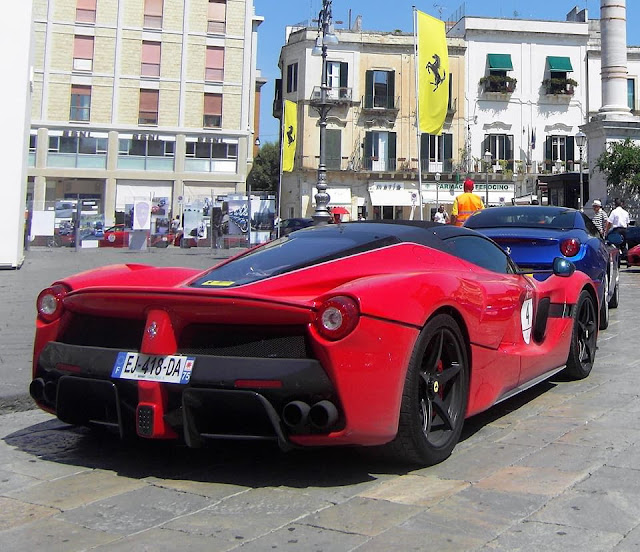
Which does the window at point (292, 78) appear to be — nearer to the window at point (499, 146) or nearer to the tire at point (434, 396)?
the window at point (499, 146)

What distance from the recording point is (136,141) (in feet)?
143

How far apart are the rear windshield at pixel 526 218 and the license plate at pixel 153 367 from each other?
18.1 ft

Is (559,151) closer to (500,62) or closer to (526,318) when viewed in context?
(500,62)

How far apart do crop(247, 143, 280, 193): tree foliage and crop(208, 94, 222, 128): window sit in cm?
1796

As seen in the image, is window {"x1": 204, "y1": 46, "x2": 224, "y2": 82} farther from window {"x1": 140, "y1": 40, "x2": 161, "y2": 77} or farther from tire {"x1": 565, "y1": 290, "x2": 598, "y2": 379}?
tire {"x1": 565, "y1": 290, "x2": 598, "y2": 379}

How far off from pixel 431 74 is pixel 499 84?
29891 millimetres

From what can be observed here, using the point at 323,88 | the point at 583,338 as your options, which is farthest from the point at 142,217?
the point at 583,338

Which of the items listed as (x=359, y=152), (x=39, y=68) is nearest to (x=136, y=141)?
(x=39, y=68)

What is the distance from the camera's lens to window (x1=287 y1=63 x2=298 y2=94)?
46438 mm

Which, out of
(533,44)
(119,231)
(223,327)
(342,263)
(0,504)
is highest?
(533,44)

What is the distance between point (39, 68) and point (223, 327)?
44264 mm

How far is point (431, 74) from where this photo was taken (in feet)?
60.4

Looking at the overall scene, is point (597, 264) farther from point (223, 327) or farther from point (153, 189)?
point (153, 189)

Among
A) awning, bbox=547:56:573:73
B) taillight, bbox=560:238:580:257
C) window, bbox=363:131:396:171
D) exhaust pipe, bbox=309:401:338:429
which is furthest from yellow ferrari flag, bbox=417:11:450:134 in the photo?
awning, bbox=547:56:573:73
